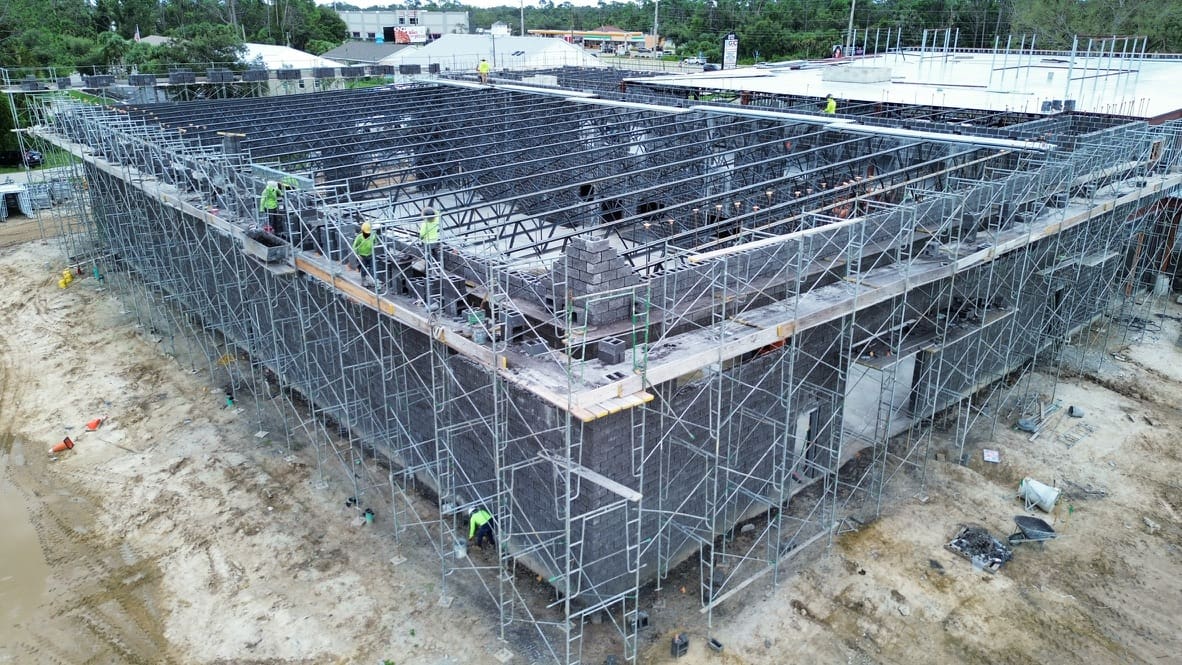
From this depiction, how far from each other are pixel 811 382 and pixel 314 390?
1023 cm

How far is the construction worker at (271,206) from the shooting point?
14.4 meters

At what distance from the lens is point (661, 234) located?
18547mm

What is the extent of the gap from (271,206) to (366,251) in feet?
10.1

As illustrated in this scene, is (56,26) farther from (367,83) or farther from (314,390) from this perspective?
(314,390)

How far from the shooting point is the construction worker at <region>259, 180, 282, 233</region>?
47.2 ft

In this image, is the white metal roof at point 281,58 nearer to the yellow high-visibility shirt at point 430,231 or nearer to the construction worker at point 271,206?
the construction worker at point 271,206

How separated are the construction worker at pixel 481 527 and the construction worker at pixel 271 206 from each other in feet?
21.6

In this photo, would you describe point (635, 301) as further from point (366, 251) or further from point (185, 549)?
point (185, 549)

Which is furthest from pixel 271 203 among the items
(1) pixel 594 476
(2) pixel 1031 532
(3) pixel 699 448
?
(2) pixel 1031 532

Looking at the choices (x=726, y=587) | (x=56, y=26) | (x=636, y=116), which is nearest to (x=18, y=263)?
(x=636, y=116)

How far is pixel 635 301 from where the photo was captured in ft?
38.2

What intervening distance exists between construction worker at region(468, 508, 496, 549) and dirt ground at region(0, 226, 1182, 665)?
34.3 inches

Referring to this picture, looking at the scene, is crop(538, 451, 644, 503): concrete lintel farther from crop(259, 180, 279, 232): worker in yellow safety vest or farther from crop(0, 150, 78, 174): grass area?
crop(0, 150, 78, 174): grass area

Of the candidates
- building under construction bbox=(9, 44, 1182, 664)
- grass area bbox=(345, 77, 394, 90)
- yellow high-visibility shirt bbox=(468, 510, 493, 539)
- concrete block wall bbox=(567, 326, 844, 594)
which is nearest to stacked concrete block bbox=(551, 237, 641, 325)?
building under construction bbox=(9, 44, 1182, 664)
